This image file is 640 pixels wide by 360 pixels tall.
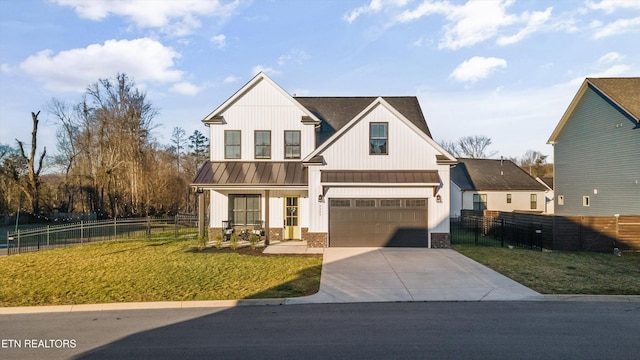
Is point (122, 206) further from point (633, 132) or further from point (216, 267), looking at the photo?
point (633, 132)

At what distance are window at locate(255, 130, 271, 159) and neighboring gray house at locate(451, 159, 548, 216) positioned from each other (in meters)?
23.9

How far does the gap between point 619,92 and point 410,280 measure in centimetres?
2072

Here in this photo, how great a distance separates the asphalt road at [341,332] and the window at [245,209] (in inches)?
426

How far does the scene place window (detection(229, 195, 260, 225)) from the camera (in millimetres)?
18719

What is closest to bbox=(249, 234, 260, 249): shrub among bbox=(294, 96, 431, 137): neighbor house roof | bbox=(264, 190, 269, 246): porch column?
bbox=(264, 190, 269, 246): porch column

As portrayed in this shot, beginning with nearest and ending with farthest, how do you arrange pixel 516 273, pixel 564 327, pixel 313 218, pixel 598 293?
pixel 564 327 → pixel 598 293 → pixel 516 273 → pixel 313 218

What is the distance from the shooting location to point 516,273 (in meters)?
11.2

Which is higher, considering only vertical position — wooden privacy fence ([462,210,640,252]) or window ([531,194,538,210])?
window ([531,194,538,210])

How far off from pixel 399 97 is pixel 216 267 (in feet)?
53.1

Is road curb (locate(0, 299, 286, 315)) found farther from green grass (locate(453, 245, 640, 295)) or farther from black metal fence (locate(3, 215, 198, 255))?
black metal fence (locate(3, 215, 198, 255))

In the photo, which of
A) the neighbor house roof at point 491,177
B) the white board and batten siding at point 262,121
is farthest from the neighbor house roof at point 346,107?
the neighbor house roof at point 491,177

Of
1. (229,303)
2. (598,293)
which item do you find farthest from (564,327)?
(229,303)

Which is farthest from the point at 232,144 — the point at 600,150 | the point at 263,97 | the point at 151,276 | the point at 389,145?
the point at 600,150

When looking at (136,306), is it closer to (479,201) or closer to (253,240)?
(253,240)
